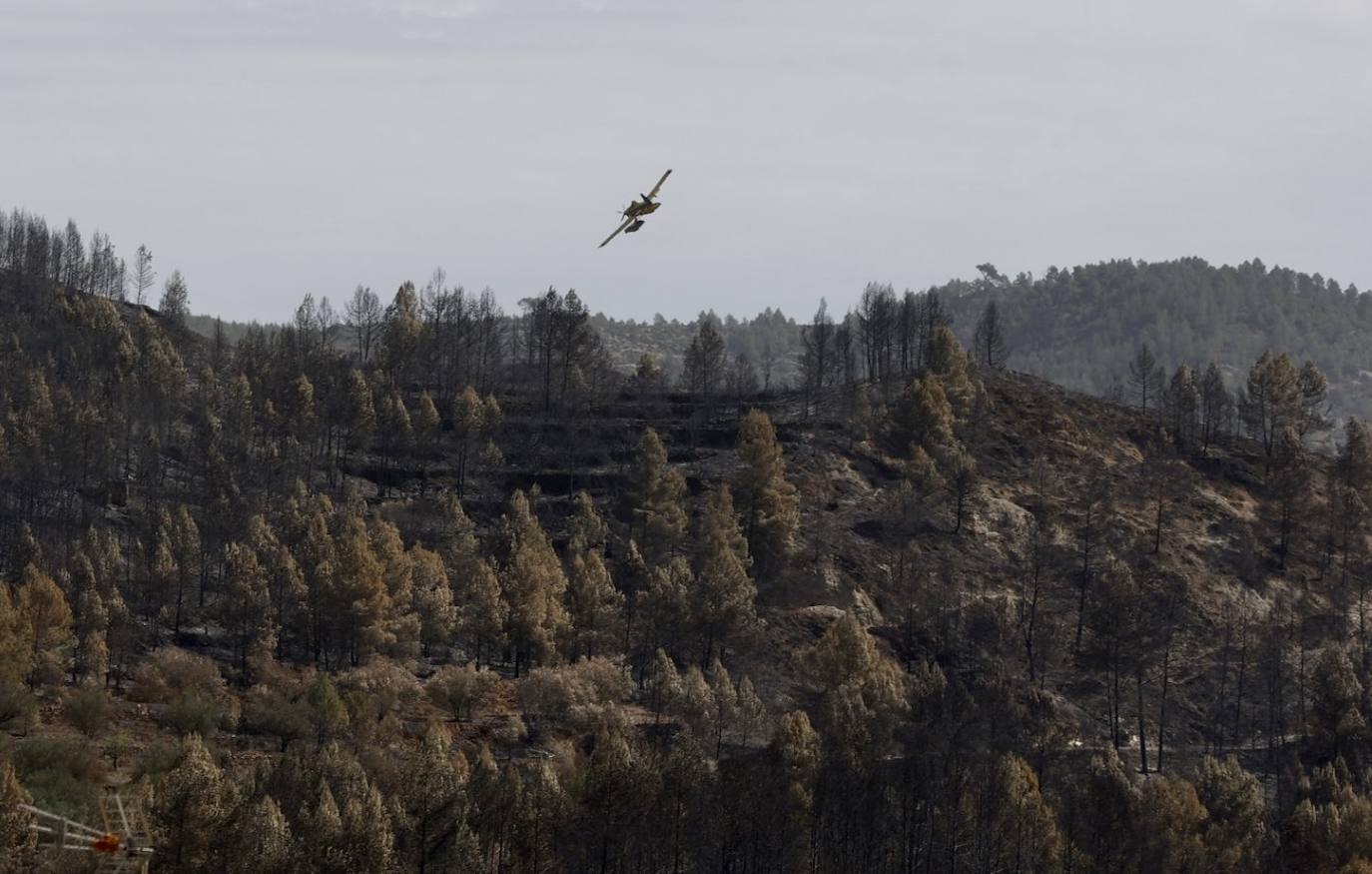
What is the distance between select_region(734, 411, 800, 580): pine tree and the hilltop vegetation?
0.32 m

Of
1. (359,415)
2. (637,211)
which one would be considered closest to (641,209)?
(637,211)

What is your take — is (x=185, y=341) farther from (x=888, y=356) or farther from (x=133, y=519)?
(x=888, y=356)

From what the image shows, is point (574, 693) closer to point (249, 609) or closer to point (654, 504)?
point (249, 609)

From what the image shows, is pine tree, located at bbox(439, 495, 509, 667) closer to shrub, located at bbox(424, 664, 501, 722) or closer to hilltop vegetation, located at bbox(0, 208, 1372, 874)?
hilltop vegetation, located at bbox(0, 208, 1372, 874)

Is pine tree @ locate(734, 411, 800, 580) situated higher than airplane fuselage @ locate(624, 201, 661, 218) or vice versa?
airplane fuselage @ locate(624, 201, 661, 218)

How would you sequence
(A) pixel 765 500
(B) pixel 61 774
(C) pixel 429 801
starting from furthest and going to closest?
(A) pixel 765 500 < (B) pixel 61 774 < (C) pixel 429 801

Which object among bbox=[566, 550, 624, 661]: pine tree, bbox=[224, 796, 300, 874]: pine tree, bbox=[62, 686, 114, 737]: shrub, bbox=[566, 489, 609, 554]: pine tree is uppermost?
bbox=[566, 489, 609, 554]: pine tree

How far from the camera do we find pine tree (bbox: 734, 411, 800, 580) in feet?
478

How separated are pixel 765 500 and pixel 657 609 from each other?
71.0ft

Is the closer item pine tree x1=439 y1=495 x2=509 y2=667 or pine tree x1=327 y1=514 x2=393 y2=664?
pine tree x1=327 y1=514 x2=393 y2=664

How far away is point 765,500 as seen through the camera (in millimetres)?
147125

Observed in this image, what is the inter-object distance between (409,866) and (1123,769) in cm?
4856

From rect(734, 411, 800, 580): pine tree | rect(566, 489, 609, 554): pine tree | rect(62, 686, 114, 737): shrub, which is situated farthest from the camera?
rect(734, 411, 800, 580): pine tree

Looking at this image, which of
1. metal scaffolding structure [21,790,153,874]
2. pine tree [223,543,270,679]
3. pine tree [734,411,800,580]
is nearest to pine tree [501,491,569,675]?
pine tree [223,543,270,679]
